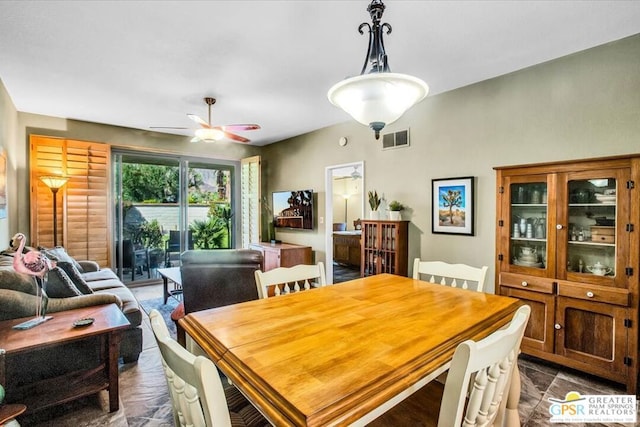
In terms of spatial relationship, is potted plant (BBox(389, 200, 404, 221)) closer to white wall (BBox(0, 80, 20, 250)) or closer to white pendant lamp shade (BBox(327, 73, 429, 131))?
white pendant lamp shade (BBox(327, 73, 429, 131))

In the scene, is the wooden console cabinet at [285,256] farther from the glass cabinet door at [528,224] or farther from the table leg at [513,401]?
the table leg at [513,401]

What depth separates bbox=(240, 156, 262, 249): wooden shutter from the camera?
19.6 feet

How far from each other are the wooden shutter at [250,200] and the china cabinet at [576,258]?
4189 millimetres

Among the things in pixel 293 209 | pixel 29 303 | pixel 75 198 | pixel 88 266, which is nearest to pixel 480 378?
pixel 29 303

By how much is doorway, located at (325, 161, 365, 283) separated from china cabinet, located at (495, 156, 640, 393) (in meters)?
2.09

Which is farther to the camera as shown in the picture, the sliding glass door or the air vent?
the sliding glass door

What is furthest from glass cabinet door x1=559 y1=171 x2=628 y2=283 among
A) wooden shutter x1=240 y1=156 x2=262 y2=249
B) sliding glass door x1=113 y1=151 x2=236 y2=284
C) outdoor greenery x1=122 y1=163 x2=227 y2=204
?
outdoor greenery x1=122 y1=163 x2=227 y2=204

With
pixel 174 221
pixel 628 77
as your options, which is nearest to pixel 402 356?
pixel 628 77

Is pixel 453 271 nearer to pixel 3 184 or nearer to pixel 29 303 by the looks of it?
pixel 29 303

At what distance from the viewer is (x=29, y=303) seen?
2.17 meters

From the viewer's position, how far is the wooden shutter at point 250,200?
5980 mm

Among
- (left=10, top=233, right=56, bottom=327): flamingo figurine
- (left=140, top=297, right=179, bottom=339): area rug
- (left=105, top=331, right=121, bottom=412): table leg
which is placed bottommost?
(left=140, top=297, right=179, bottom=339): area rug

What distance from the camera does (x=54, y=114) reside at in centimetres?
450

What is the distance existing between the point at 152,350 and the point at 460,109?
4026mm
